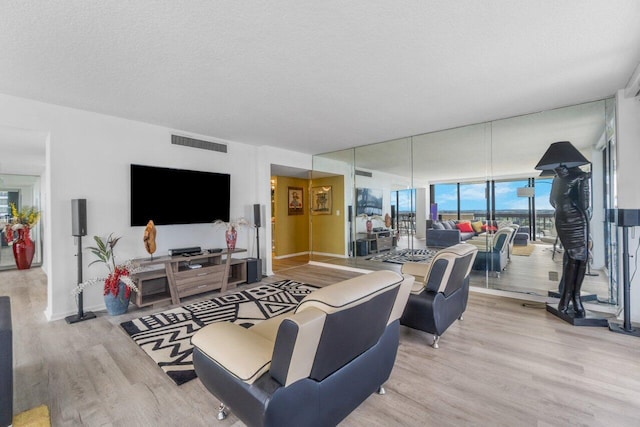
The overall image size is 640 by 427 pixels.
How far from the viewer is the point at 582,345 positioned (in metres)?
2.61

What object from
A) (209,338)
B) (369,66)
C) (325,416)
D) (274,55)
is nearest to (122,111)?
(274,55)

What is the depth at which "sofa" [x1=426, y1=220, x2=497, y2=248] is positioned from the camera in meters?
5.09

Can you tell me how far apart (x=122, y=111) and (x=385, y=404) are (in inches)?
170

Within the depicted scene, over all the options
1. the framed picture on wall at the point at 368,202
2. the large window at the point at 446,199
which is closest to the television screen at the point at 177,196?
the framed picture on wall at the point at 368,202

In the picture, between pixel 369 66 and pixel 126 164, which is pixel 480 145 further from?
pixel 126 164

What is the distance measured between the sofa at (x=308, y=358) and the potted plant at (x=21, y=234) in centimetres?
705

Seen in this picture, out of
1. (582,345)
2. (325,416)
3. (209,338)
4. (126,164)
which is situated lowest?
(582,345)

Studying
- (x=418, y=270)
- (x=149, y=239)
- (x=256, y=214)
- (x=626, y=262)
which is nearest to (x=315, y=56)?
(x=418, y=270)

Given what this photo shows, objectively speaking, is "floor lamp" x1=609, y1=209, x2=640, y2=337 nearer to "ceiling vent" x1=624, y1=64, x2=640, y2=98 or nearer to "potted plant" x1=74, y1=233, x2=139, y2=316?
"ceiling vent" x1=624, y1=64, x2=640, y2=98

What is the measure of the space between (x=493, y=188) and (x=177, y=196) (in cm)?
491

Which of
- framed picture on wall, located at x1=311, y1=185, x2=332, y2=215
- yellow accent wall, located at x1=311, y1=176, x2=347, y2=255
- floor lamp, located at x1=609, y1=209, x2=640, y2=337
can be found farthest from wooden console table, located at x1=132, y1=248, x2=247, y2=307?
floor lamp, located at x1=609, y1=209, x2=640, y2=337

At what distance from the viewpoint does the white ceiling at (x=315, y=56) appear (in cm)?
183

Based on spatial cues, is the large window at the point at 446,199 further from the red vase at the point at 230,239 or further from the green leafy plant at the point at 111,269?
the green leafy plant at the point at 111,269

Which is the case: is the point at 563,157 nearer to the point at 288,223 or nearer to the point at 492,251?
the point at 492,251
